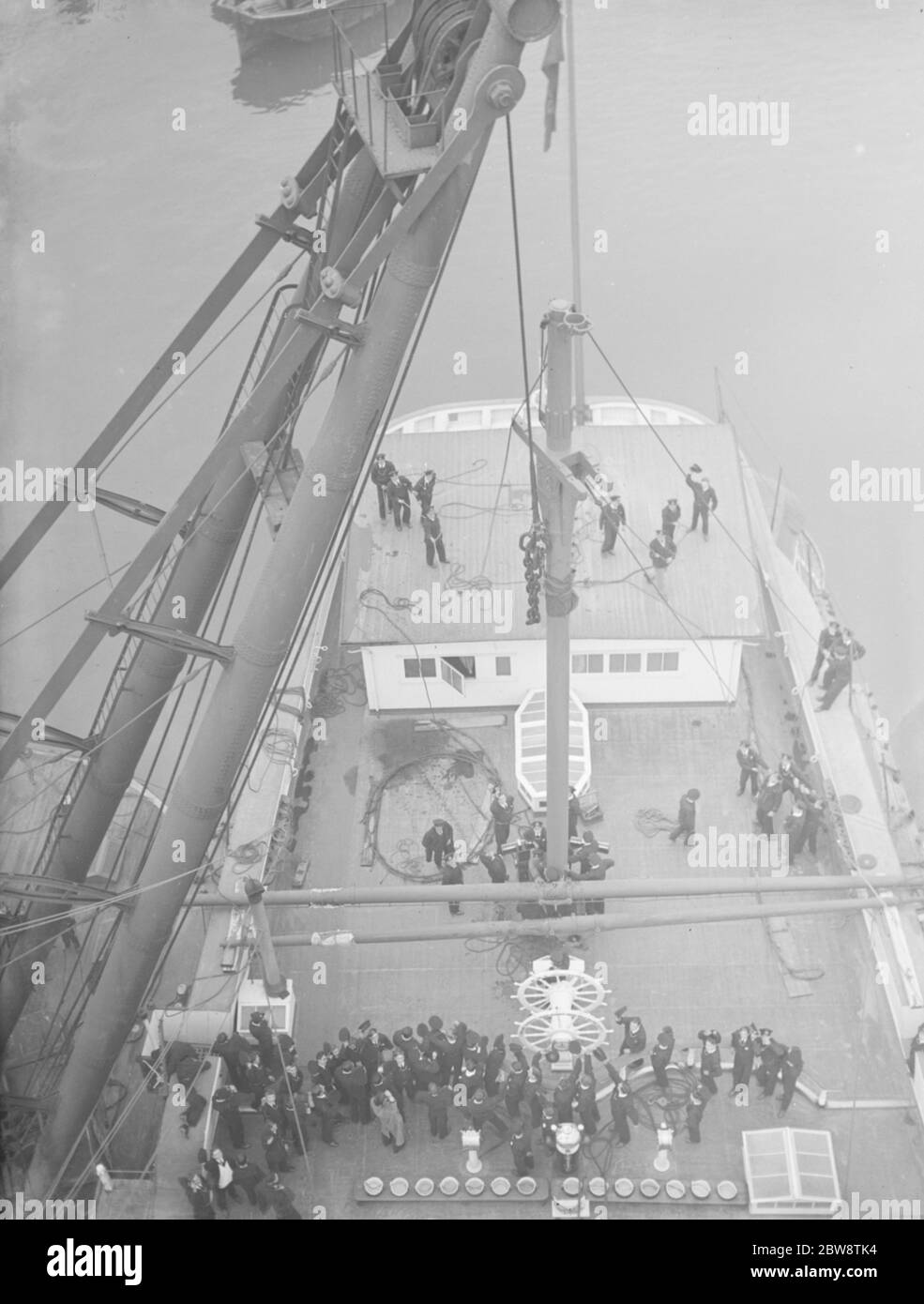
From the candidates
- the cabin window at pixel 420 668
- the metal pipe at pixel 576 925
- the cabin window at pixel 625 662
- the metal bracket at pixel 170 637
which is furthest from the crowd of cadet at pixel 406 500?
the metal bracket at pixel 170 637

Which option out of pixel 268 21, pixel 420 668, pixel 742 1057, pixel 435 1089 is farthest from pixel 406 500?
pixel 268 21

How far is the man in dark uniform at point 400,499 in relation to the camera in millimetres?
21047

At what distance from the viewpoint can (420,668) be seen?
20219mm

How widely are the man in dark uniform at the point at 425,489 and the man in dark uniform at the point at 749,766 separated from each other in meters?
6.13

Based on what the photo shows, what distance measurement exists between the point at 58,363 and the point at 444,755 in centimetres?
1606

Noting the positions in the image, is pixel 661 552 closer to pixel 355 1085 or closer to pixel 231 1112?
pixel 355 1085

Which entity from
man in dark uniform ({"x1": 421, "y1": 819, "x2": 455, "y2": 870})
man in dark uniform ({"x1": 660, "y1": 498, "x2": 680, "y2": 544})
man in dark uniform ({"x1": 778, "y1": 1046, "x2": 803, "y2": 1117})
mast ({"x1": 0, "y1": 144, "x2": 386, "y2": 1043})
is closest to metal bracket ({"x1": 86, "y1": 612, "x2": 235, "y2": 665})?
mast ({"x1": 0, "y1": 144, "x2": 386, "y2": 1043})

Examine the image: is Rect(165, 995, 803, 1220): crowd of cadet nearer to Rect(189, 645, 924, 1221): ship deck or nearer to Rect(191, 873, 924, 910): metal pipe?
Rect(189, 645, 924, 1221): ship deck

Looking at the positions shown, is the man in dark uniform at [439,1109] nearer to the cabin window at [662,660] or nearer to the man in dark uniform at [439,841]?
the man in dark uniform at [439,841]

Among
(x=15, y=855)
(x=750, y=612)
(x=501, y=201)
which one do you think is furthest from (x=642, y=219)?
(x=15, y=855)

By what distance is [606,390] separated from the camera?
107 ft

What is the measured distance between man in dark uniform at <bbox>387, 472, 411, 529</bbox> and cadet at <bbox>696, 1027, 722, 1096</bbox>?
971 centimetres

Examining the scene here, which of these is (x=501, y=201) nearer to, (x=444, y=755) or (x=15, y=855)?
(x=444, y=755)

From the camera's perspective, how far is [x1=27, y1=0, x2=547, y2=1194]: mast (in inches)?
427
